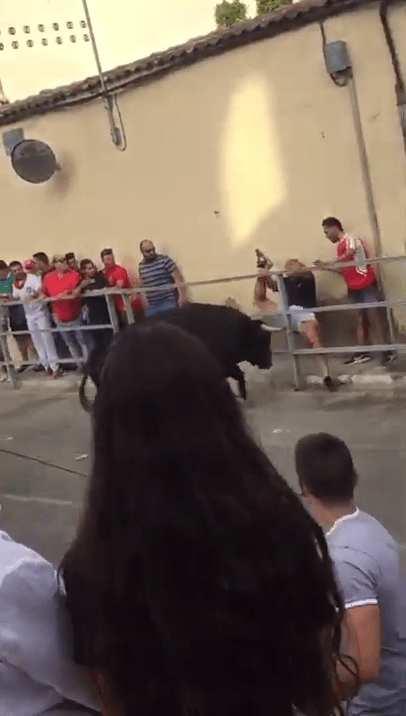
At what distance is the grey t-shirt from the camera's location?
198 cm

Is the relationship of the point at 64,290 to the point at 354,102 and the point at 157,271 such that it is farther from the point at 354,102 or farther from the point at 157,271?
the point at 354,102

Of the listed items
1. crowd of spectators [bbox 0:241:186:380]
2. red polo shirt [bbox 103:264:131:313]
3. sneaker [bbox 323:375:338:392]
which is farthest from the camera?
red polo shirt [bbox 103:264:131:313]

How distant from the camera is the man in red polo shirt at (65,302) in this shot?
30.2 feet

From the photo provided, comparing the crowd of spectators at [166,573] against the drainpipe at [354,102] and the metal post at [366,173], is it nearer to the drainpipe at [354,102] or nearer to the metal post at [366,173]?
the drainpipe at [354,102]

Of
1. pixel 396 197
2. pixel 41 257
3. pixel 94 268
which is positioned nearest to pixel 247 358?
pixel 396 197

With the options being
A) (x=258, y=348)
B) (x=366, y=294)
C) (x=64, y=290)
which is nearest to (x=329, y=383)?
(x=366, y=294)

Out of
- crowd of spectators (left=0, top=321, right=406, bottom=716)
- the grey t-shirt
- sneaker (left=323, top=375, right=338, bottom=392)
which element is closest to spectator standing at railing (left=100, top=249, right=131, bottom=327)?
sneaker (left=323, top=375, right=338, bottom=392)

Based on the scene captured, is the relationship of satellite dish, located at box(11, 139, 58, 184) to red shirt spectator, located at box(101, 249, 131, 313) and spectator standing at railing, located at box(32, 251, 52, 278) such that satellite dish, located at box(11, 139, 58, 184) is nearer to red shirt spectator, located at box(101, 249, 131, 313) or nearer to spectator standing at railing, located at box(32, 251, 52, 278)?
spectator standing at railing, located at box(32, 251, 52, 278)

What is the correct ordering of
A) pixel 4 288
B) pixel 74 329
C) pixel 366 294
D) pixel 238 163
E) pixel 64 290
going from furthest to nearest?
pixel 4 288 < pixel 64 290 < pixel 238 163 < pixel 74 329 < pixel 366 294

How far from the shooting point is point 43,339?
378 inches

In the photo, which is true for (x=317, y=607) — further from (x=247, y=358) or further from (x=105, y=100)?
(x=105, y=100)

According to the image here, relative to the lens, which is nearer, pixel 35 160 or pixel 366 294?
pixel 366 294

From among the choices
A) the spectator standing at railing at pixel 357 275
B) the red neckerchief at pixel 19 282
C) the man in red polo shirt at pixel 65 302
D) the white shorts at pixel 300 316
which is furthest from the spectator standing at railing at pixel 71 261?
the spectator standing at railing at pixel 357 275

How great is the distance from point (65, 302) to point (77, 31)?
44.9 feet
